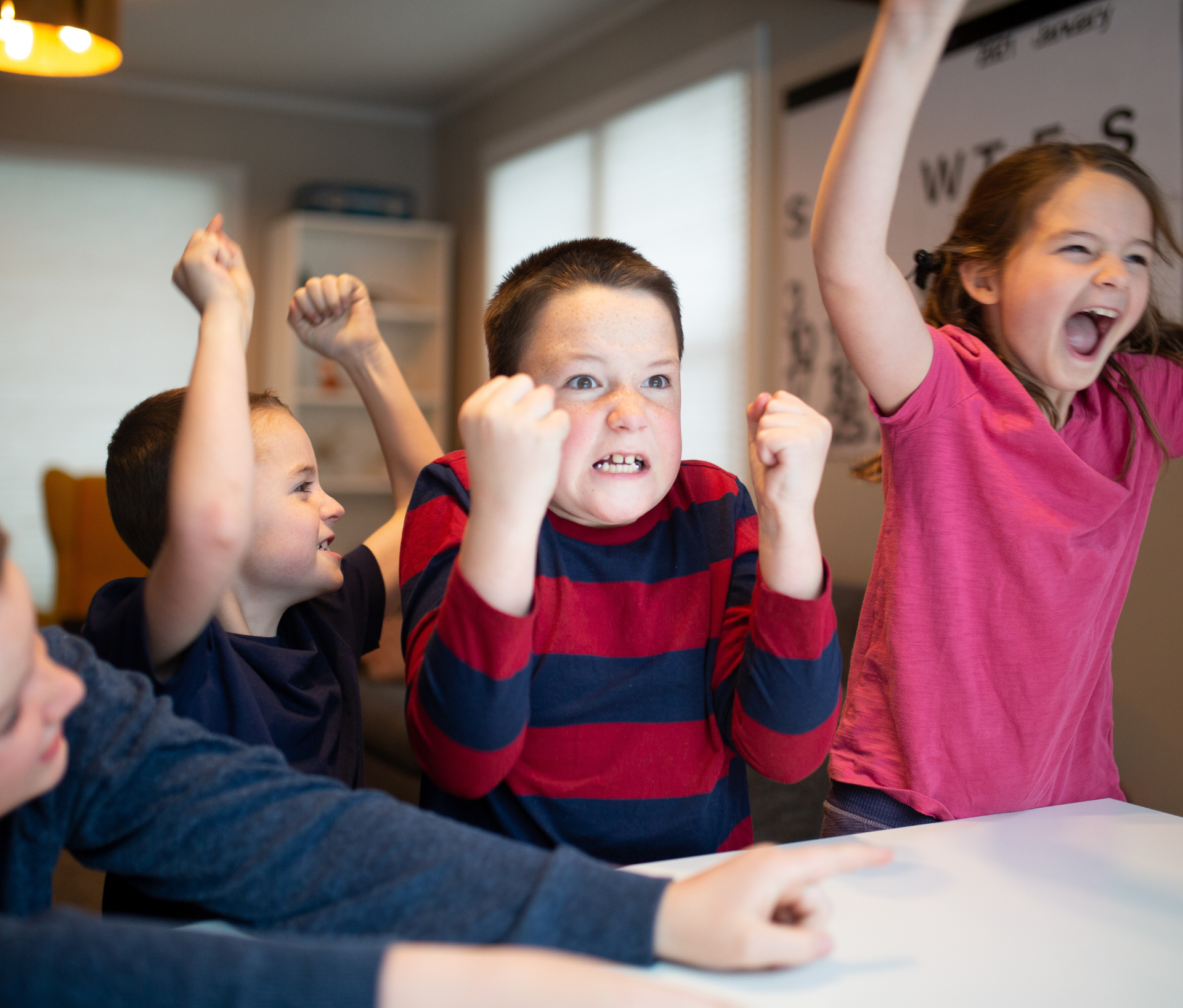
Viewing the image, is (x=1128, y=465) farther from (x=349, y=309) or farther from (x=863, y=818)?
(x=349, y=309)

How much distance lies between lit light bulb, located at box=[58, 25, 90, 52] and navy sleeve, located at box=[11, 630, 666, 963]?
37.0 inches

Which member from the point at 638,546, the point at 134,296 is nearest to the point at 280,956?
the point at 638,546

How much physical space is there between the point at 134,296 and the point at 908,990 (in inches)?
216

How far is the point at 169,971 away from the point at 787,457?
486 mm

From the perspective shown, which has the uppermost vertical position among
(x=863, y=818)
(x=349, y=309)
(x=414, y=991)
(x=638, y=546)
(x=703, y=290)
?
(x=703, y=290)

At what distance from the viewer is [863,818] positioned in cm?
99

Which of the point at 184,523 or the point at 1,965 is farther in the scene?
the point at 184,523

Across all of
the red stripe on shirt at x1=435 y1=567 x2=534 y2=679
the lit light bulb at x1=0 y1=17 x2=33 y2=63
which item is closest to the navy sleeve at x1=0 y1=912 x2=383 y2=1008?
the red stripe on shirt at x1=435 y1=567 x2=534 y2=679

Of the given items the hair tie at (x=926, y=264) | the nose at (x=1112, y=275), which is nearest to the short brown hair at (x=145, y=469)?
the hair tie at (x=926, y=264)

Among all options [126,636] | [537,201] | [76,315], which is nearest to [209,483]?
[126,636]

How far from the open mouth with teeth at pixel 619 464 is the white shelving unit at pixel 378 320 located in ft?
14.8

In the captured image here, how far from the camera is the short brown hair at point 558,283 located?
0.89 m

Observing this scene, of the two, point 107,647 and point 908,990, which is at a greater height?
point 107,647

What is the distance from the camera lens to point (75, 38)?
1.27 m
